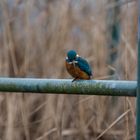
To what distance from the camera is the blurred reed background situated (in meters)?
2.10

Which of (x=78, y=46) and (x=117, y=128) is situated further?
(x=78, y=46)

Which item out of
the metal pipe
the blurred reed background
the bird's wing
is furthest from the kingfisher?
the blurred reed background

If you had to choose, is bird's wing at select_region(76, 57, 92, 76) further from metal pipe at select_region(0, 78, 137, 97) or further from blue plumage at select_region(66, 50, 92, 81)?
metal pipe at select_region(0, 78, 137, 97)

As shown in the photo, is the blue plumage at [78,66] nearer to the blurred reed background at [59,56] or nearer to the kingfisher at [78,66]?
the kingfisher at [78,66]

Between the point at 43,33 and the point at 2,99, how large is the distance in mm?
359

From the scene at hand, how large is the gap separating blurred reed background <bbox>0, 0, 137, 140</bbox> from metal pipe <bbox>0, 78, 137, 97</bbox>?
1054 millimetres

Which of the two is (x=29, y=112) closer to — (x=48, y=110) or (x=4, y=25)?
(x=48, y=110)

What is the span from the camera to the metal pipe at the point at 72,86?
A: 904 mm

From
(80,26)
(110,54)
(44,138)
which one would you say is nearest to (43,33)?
(80,26)

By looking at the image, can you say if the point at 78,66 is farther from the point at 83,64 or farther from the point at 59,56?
the point at 59,56

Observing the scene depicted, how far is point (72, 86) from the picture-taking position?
949 millimetres

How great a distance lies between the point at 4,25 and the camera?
84.4 inches

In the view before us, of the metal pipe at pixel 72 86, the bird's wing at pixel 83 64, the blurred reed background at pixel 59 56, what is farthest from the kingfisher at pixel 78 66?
the blurred reed background at pixel 59 56

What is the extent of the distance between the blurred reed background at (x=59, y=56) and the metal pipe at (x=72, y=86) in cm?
105
